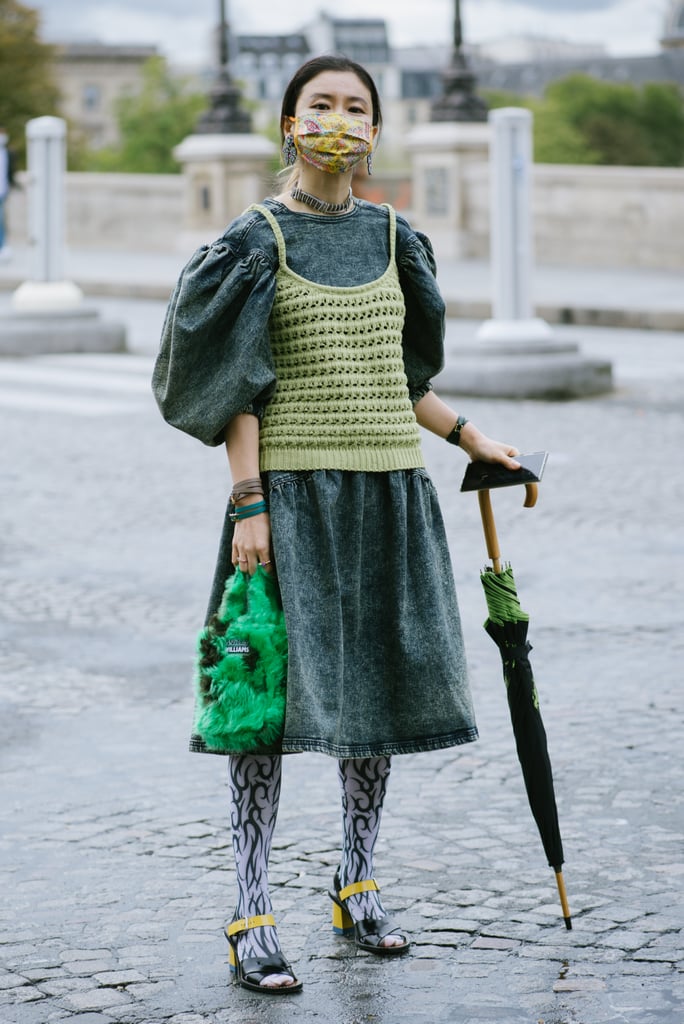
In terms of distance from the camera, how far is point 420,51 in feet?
607

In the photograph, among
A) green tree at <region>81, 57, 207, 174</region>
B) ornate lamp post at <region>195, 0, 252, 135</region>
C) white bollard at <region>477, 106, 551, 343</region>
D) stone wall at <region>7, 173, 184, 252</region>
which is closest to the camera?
white bollard at <region>477, 106, 551, 343</region>

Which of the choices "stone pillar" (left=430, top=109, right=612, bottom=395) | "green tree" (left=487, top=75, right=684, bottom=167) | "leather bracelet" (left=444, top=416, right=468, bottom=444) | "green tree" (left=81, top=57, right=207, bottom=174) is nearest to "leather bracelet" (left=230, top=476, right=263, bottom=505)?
"leather bracelet" (left=444, top=416, right=468, bottom=444)

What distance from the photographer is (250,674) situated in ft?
11.3

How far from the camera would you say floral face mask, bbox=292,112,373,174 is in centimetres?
349

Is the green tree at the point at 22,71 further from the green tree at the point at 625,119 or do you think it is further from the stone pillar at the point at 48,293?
the green tree at the point at 625,119

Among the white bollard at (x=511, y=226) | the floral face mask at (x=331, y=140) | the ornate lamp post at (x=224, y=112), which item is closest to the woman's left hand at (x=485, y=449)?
the floral face mask at (x=331, y=140)

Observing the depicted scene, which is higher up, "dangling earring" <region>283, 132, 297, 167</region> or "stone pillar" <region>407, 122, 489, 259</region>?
"dangling earring" <region>283, 132, 297, 167</region>

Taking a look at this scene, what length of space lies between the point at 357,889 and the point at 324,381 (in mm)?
1031

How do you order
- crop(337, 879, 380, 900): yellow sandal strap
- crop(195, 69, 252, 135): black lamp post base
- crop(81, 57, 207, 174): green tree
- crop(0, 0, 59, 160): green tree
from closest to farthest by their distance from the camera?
1. crop(337, 879, 380, 900): yellow sandal strap
2. crop(195, 69, 252, 135): black lamp post base
3. crop(0, 0, 59, 160): green tree
4. crop(81, 57, 207, 174): green tree

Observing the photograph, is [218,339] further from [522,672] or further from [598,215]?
[598,215]

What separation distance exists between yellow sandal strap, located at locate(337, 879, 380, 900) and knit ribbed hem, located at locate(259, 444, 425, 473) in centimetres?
85

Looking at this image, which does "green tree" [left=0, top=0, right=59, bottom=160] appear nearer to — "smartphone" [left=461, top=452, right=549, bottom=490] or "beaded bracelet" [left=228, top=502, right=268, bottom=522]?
"smartphone" [left=461, top=452, right=549, bottom=490]

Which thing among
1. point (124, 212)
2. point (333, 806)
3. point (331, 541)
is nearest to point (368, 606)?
point (331, 541)

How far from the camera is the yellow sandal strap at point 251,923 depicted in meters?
3.53
